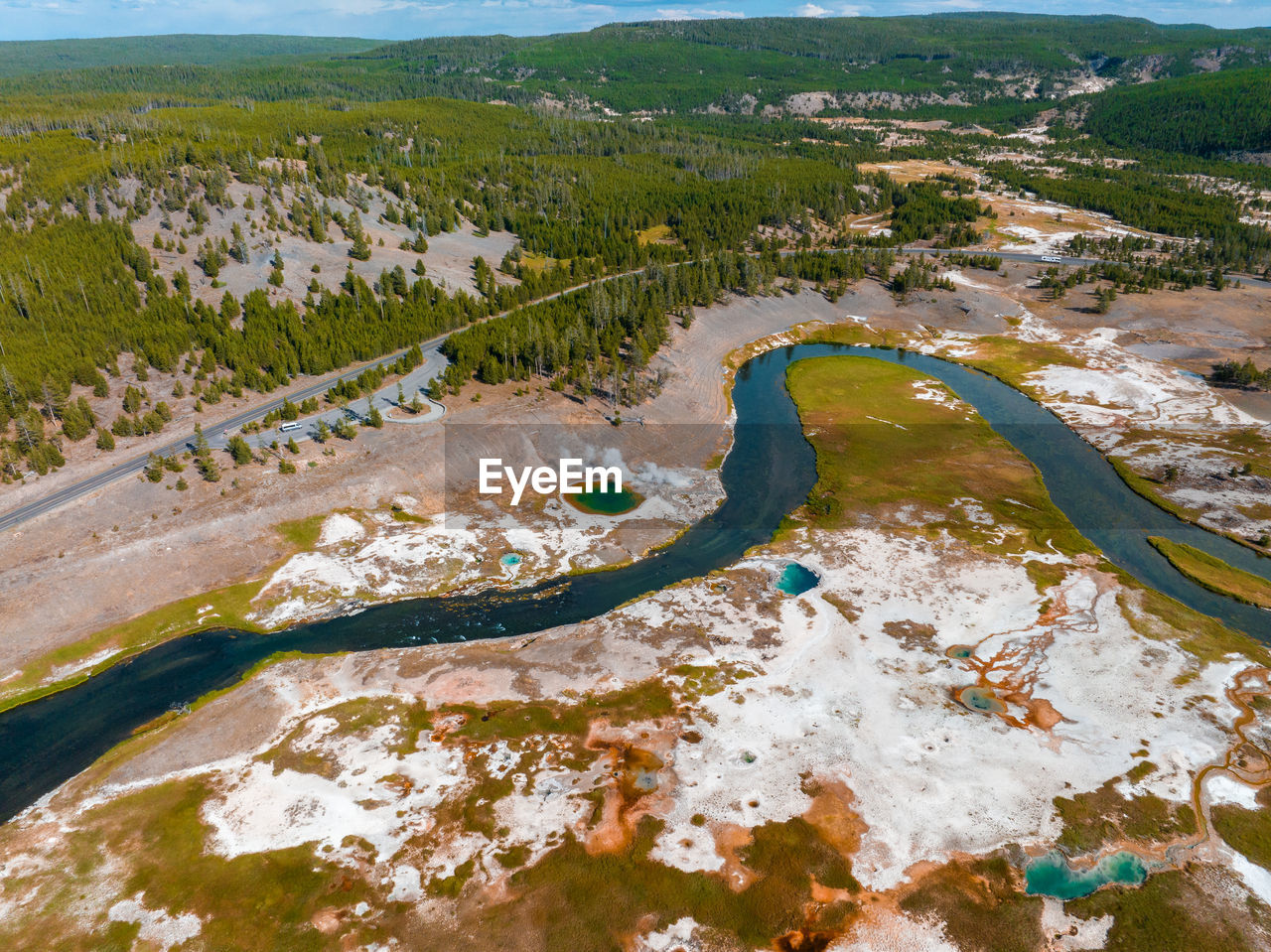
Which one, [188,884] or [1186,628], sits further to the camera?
[1186,628]

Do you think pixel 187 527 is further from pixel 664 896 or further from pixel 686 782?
pixel 664 896

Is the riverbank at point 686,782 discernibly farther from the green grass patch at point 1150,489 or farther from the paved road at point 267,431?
the paved road at point 267,431

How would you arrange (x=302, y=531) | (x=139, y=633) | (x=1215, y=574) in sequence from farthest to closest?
(x=302, y=531) → (x=1215, y=574) → (x=139, y=633)

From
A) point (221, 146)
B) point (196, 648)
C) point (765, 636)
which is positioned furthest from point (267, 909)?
point (221, 146)

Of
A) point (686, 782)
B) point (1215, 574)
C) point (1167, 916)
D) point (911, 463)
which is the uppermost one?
point (911, 463)

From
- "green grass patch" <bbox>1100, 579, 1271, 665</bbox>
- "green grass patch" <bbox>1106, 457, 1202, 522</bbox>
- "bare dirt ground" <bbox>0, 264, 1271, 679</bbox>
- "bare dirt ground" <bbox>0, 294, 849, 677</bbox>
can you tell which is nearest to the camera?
"green grass patch" <bbox>1100, 579, 1271, 665</bbox>

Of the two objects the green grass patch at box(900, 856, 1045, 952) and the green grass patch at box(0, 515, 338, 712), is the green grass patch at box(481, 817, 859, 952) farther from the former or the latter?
the green grass patch at box(0, 515, 338, 712)

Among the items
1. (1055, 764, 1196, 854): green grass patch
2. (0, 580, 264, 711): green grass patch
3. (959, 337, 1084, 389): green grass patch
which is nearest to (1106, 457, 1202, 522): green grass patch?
(959, 337, 1084, 389): green grass patch

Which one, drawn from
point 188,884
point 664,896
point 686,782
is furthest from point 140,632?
point 664,896
